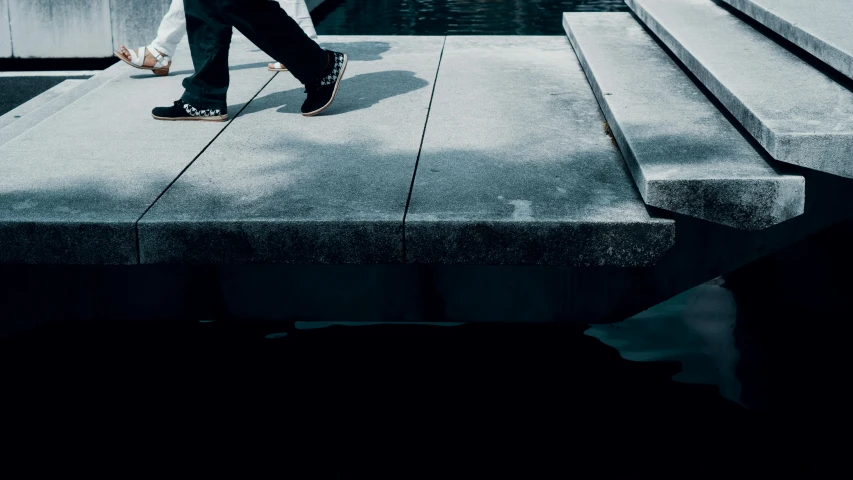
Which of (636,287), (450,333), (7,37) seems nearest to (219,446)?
(450,333)

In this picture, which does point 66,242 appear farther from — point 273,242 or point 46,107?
point 46,107

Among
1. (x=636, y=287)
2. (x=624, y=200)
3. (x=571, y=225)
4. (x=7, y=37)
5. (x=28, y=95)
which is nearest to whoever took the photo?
(x=571, y=225)

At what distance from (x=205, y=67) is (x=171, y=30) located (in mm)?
1191

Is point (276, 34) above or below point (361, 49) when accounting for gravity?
above

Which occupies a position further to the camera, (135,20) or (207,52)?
(135,20)

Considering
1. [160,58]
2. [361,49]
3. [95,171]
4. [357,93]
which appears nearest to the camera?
[95,171]

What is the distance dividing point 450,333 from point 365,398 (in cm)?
70

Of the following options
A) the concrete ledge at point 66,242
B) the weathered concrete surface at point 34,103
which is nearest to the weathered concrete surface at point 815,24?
the concrete ledge at point 66,242

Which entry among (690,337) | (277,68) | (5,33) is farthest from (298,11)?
(5,33)

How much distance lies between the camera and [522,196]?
11.2 ft

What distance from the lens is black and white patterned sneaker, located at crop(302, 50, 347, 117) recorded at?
15.0 ft

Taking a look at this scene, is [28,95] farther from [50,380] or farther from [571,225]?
[571,225]

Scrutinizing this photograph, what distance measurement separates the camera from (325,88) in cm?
459

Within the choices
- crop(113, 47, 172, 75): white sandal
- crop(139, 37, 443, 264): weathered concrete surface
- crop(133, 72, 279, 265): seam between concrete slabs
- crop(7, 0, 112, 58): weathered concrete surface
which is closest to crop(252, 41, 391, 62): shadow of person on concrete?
crop(133, 72, 279, 265): seam between concrete slabs
